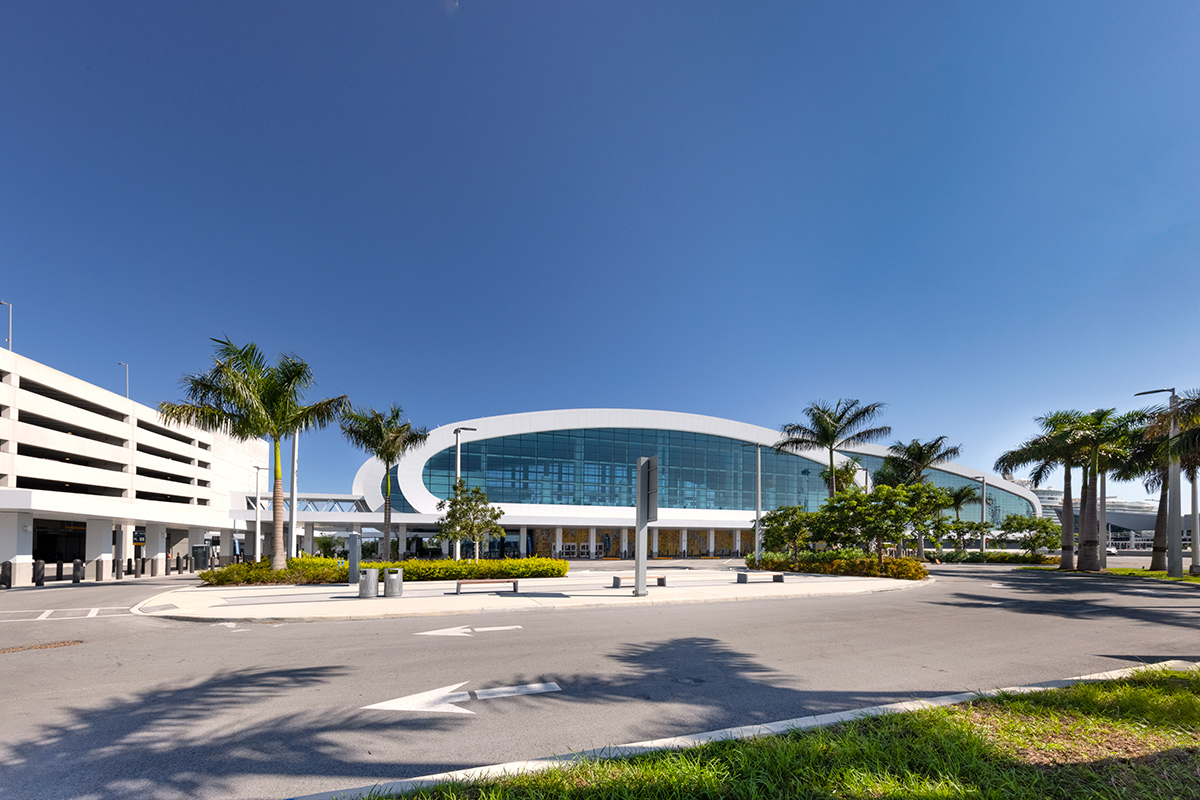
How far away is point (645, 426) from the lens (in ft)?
202

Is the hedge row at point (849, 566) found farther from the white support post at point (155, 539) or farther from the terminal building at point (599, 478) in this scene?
the white support post at point (155, 539)

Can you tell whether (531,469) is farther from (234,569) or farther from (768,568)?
(234,569)

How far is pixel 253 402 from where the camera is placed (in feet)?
70.0

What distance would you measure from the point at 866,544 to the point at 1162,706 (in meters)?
25.5

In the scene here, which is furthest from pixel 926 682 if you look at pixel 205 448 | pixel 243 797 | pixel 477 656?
pixel 205 448

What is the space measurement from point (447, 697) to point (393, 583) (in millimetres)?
10802

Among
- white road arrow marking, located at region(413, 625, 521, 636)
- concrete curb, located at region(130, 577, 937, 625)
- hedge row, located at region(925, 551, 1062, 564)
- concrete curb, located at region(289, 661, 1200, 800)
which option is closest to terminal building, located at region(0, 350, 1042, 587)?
hedge row, located at region(925, 551, 1062, 564)

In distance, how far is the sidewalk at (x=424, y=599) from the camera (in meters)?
13.9

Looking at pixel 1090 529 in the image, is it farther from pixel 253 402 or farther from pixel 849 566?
pixel 253 402

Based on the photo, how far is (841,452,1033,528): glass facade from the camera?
73.7m

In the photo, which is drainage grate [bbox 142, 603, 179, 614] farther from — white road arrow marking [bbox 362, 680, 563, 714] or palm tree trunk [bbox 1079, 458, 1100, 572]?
palm tree trunk [bbox 1079, 458, 1100, 572]

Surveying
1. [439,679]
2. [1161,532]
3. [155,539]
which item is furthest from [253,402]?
[1161,532]

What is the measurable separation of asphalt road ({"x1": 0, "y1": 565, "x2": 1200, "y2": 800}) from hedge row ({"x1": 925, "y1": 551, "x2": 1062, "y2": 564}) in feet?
105

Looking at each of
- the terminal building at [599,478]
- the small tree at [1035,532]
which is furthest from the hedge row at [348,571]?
the small tree at [1035,532]
